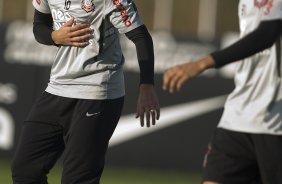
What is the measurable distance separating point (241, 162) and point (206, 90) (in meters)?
6.76

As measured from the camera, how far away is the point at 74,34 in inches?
246

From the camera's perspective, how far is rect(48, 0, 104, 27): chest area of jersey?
6.34 metres

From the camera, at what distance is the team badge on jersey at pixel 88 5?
6.35 metres

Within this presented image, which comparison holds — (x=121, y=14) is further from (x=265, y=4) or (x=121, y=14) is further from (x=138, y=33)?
(x=265, y=4)

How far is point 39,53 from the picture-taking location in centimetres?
1211

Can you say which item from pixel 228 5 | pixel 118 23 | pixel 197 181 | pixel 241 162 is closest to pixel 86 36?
pixel 118 23

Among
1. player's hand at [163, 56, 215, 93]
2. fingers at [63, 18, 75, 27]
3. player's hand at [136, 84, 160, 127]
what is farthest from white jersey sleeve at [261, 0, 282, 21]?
fingers at [63, 18, 75, 27]

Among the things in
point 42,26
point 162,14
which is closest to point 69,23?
point 42,26

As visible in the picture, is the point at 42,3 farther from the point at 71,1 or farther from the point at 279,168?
the point at 279,168

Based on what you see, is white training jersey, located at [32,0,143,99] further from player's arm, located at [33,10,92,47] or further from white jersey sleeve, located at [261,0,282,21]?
white jersey sleeve, located at [261,0,282,21]

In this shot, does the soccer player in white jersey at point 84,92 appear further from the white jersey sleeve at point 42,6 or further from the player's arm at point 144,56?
the white jersey sleeve at point 42,6

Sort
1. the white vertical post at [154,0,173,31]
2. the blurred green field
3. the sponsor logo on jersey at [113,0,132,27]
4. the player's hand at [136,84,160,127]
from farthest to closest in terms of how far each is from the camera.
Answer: the white vertical post at [154,0,173,31] < the blurred green field < the sponsor logo on jersey at [113,0,132,27] < the player's hand at [136,84,160,127]

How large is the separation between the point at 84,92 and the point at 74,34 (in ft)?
1.34

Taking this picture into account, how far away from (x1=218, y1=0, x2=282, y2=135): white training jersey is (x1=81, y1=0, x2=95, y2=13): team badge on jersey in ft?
3.99
